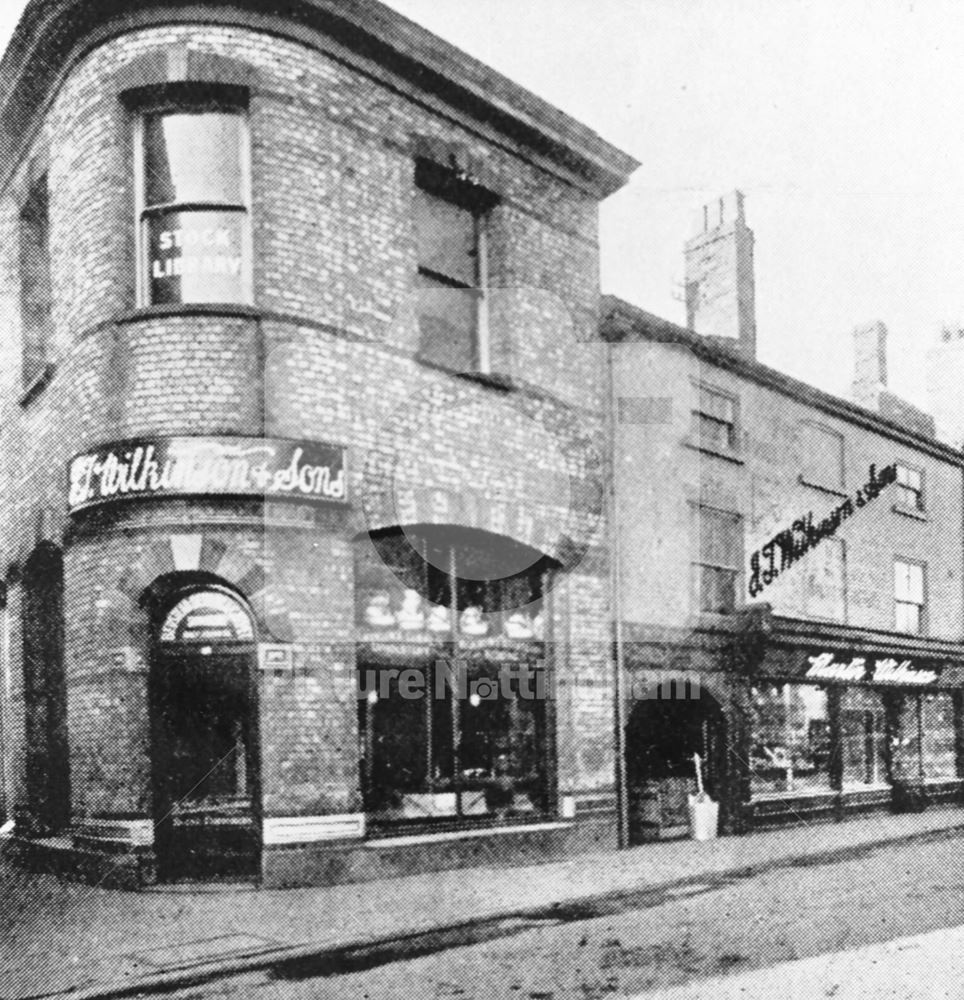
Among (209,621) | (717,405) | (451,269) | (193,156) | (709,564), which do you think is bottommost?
(209,621)

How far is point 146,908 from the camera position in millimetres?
8492

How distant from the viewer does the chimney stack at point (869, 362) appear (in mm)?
22234

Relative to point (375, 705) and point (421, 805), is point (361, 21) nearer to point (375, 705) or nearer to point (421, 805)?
point (375, 705)

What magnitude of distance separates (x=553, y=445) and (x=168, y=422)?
4.64 metres

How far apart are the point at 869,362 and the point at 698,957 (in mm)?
17947

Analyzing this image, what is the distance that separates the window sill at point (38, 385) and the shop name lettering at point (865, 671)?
11082 millimetres

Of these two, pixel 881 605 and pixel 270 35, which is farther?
pixel 881 605

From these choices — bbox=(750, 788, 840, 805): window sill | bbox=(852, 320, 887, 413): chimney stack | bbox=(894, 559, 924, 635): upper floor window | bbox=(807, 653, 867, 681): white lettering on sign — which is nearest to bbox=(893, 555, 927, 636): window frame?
bbox=(894, 559, 924, 635): upper floor window

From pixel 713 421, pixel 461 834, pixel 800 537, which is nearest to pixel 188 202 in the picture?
pixel 461 834

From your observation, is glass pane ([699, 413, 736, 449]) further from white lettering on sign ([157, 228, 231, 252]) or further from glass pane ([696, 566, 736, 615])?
white lettering on sign ([157, 228, 231, 252])

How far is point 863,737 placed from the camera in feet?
56.9

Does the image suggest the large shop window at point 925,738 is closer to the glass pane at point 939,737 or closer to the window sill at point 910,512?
the glass pane at point 939,737

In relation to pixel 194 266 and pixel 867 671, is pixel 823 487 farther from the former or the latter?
pixel 194 266

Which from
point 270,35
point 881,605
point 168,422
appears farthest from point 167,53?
point 881,605
